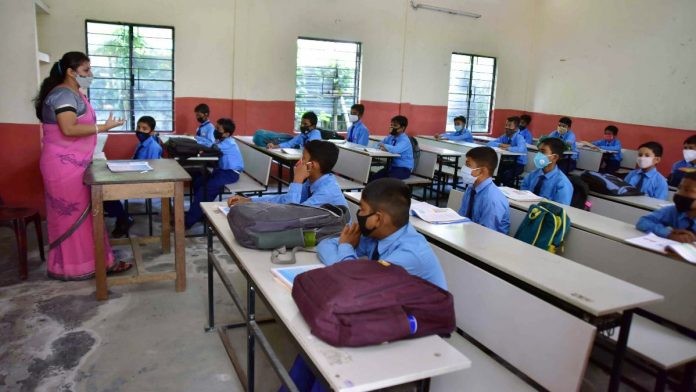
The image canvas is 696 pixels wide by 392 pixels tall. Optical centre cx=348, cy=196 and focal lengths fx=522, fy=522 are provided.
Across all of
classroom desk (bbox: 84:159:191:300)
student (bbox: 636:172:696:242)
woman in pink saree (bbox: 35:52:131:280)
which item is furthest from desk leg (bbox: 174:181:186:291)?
student (bbox: 636:172:696:242)

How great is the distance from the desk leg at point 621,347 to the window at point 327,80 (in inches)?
244

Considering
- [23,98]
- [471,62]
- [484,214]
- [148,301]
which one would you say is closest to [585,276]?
[484,214]

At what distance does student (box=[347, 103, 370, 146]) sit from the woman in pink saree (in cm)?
388

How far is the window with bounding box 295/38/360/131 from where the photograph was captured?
7547 mm

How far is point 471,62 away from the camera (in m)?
9.05

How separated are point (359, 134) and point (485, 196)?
13.5 feet

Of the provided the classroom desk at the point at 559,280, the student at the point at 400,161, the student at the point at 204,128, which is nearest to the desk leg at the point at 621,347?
the classroom desk at the point at 559,280

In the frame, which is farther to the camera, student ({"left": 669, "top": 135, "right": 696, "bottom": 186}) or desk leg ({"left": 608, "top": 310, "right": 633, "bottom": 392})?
student ({"left": 669, "top": 135, "right": 696, "bottom": 186})

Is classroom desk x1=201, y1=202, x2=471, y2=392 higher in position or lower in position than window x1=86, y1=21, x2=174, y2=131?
lower

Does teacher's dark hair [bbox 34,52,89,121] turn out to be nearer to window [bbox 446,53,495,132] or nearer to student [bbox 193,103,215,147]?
student [bbox 193,103,215,147]

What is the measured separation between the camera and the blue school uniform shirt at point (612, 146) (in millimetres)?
7238

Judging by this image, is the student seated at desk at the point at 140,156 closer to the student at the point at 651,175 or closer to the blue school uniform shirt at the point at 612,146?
the student at the point at 651,175

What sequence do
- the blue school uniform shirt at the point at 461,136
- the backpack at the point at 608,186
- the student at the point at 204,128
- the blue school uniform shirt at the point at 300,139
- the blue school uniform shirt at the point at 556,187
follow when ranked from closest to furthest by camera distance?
the blue school uniform shirt at the point at 556,187 → the backpack at the point at 608,186 → the student at the point at 204,128 → the blue school uniform shirt at the point at 300,139 → the blue school uniform shirt at the point at 461,136

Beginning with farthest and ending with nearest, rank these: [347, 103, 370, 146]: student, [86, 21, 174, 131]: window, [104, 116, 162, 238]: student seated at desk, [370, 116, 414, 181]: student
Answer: [347, 103, 370, 146]: student → [86, 21, 174, 131]: window → [370, 116, 414, 181]: student → [104, 116, 162, 238]: student seated at desk
